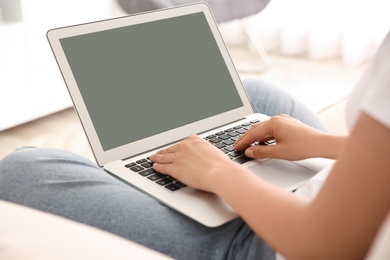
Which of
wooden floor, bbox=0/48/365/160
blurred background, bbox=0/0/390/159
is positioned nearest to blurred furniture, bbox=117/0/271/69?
blurred background, bbox=0/0/390/159

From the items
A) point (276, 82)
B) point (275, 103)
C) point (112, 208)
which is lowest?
point (276, 82)

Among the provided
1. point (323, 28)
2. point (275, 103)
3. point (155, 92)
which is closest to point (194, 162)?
point (155, 92)

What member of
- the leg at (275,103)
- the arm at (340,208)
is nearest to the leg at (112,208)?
the arm at (340,208)

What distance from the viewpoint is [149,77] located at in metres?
1.24

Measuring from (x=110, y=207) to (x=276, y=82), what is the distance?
2.36 meters

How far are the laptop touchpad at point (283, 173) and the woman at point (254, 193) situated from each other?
3 cm

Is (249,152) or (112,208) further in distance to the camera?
(249,152)

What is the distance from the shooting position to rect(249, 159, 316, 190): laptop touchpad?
41.9 inches

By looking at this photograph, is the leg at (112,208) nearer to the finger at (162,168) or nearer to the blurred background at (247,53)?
the finger at (162,168)

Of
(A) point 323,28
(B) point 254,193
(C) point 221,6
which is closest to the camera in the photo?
(B) point 254,193

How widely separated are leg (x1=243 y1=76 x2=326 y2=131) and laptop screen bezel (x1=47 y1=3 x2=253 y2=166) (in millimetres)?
64

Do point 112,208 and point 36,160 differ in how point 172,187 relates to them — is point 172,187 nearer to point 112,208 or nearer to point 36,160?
point 112,208

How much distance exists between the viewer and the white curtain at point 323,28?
344cm

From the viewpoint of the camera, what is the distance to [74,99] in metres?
1.12
